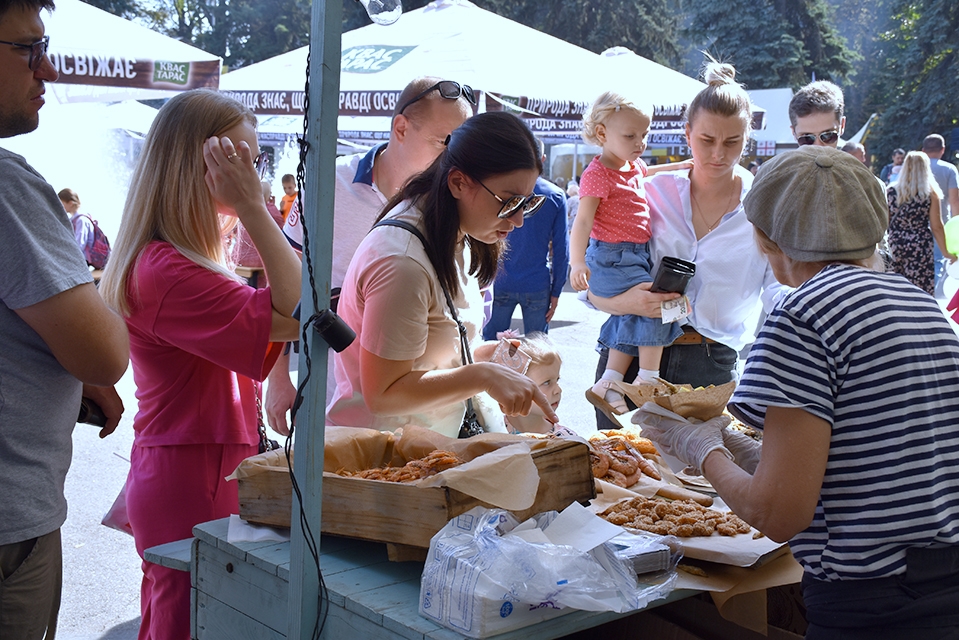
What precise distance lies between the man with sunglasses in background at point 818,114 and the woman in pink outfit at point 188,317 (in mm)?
2553

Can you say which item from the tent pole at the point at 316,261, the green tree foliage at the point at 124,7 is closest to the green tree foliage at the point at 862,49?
the green tree foliage at the point at 124,7

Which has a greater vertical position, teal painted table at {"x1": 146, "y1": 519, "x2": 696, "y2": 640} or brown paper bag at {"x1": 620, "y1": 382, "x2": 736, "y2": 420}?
brown paper bag at {"x1": 620, "y1": 382, "x2": 736, "y2": 420}

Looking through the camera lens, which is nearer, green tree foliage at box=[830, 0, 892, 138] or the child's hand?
the child's hand

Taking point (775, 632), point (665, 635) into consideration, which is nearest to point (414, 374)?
point (665, 635)

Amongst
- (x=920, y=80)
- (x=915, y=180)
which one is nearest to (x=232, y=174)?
(x=915, y=180)

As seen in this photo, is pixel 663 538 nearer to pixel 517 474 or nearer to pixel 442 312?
pixel 517 474

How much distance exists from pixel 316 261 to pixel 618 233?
216cm

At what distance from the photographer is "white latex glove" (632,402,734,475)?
66.4 inches

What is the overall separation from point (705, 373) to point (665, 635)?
1.50 metres

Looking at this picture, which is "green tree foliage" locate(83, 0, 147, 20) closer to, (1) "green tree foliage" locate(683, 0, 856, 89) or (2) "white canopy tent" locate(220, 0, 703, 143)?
(1) "green tree foliage" locate(683, 0, 856, 89)

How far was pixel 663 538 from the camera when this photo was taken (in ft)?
5.82

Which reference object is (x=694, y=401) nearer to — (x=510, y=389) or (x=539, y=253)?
(x=510, y=389)

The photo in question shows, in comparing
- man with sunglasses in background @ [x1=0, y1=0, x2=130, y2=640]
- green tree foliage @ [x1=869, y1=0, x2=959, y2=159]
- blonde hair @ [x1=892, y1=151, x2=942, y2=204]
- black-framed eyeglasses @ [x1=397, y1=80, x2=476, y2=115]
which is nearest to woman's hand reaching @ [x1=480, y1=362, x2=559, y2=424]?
man with sunglasses in background @ [x1=0, y1=0, x2=130, y2=640]

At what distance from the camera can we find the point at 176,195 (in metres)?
1.96
